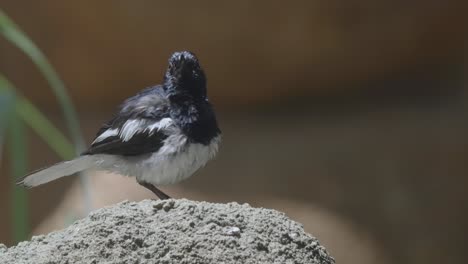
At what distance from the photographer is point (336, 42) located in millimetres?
5781

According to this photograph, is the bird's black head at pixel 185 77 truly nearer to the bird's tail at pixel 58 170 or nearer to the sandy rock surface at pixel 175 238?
the bird's tail at pixel 58 170

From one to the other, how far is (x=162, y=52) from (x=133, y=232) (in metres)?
3.52

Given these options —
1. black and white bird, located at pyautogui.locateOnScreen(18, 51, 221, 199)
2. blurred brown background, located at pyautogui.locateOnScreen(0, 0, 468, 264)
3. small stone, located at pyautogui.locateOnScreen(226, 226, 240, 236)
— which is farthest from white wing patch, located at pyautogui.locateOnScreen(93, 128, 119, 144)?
blurred brown background, located at pyautogui.locateOnScreen(0, 0, 468, 264)

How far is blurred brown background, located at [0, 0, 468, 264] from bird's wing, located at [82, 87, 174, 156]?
2147 mm

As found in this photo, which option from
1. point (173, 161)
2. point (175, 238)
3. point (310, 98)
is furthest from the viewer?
point (310, 98)

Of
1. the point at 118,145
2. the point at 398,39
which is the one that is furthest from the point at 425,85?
the point at 118,145

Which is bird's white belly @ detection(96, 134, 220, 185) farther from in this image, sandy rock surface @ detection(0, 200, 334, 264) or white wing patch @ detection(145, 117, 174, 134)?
sandy rock surface @ detection(0, 200, 334, 264)

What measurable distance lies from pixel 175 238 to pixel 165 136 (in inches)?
37.3

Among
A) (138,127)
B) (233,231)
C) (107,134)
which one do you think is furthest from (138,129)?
(233,231)

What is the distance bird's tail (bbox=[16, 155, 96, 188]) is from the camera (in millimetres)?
3381

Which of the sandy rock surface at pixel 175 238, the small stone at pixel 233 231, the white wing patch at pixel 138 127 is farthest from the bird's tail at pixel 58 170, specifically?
the small stone at pixel 233 231

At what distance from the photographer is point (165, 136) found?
10.8ft

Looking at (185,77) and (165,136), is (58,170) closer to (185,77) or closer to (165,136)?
(165,136)

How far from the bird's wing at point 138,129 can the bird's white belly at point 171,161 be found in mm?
32
